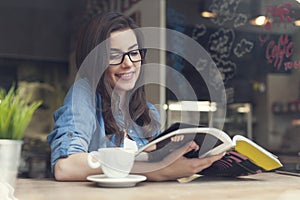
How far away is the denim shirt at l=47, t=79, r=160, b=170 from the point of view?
1.06 metres

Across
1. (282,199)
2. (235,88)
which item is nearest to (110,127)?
(282,199)

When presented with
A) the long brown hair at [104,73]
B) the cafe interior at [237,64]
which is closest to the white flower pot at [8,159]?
the long brown hair at [104,73]

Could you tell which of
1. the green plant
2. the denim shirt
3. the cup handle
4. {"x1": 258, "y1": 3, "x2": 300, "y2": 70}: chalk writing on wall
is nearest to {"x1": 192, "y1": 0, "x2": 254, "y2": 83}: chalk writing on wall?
{"x1": 258, "y1": 3, "x2": 300, "y2": 70}: chalk writing on wall

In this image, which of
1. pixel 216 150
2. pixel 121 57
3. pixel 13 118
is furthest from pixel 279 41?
pixel 13 118

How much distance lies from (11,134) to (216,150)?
1.51 feet

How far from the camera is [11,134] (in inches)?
30.7

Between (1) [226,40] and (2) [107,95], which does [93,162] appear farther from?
→ (1) [226,40]

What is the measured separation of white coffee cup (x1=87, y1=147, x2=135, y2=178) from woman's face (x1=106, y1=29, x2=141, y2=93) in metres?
0.51

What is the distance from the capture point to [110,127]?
1.29 metres

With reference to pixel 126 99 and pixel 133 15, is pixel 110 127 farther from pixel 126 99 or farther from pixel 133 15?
pixel 133 15

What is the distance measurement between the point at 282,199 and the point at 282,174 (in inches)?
18.1

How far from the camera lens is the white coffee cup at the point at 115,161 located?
2.70 feet

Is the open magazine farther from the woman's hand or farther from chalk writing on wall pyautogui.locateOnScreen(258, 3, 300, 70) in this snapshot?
chalk writing on wall pyautogui.locateOnScreen(258, 3, 300, 70)

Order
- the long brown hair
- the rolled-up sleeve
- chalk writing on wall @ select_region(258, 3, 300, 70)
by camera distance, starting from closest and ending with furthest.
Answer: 1. the rolled-up sleeve
2. the long brown hair
3. chalk writing on wall @ select_region(258, 3, 300, 70)
